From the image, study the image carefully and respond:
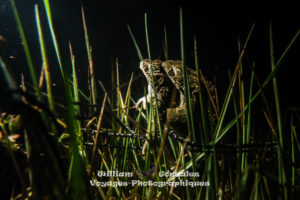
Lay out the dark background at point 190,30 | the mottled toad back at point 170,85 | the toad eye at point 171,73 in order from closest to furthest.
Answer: the mottled toad back at point 170,85, the toad eye at point 171,73, the dark background at point 190,30

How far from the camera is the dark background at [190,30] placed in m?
2.02

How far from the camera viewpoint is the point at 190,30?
210cm

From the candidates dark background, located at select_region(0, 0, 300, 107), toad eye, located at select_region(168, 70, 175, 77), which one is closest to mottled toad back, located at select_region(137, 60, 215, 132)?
toad eye, located at select_region(168, 70, 175, 77)

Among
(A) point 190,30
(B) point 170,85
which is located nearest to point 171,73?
(B) point 170,85

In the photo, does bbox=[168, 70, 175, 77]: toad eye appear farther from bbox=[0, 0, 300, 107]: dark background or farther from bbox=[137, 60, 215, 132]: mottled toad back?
bbox=[0, 0, 300, 107]: dark background

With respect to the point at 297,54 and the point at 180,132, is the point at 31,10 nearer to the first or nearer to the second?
the point at 180,132

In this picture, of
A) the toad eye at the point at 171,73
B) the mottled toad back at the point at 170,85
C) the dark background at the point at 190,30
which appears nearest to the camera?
the mottled toad back at the point at 170,85

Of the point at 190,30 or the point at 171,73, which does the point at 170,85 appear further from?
the point at 190,30

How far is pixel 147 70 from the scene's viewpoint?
5.53 feet

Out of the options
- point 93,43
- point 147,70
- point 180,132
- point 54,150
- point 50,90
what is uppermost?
point 93,43

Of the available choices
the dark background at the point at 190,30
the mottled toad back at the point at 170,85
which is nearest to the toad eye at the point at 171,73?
the mottled toad back at the point at 170,85

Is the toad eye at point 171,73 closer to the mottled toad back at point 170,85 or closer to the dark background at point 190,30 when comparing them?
the mottled toad back at point 170,85

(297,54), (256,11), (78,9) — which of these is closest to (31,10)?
(78,9)

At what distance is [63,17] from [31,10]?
0.33 m
